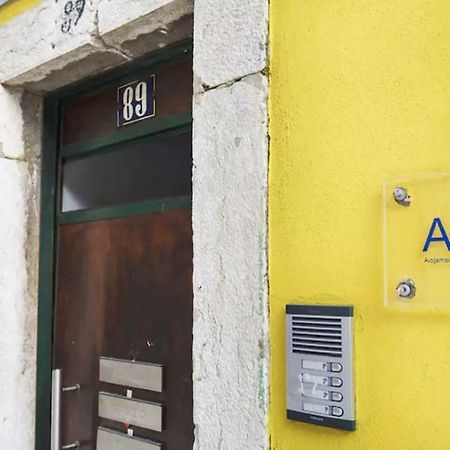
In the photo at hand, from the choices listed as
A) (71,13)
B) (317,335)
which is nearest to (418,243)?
(317,335)

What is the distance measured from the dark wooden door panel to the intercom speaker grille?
28.1 inches

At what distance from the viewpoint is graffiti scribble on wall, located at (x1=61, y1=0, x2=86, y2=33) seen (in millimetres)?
2646

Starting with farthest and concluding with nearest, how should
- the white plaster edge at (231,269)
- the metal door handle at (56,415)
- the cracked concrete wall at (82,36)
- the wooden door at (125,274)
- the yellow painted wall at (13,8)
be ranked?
the yellow painted wall at (13,8) < the metal door handle at (56,415) < the wooden door at (125,274) < the cracked concrete wall at (82,36) < the white plaster edge at (231,269)

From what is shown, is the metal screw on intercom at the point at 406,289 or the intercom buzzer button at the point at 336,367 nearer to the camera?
the metal screw on intercom at the point at 406,289

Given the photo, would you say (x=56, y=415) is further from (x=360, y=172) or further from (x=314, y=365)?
(x=360, y=172)

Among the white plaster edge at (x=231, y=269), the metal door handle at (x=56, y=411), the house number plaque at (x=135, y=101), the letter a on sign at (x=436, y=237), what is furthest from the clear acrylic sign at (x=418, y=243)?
the metal door handle at (x=56, y=411)

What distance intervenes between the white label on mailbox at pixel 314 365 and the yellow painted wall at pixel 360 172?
0.30ft

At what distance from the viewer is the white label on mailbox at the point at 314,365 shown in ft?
5.73

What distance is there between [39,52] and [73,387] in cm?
148

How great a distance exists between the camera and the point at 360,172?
5.70 feet

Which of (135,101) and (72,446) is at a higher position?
(135,101)

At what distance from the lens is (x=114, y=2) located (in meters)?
2.49

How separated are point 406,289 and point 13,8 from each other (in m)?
2.34

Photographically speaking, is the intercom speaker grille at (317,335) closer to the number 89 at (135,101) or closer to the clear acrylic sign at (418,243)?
the clear acrylic sign at (418,243)
